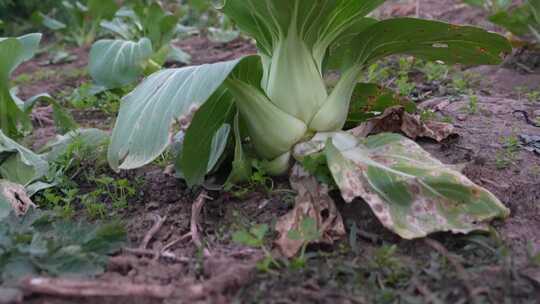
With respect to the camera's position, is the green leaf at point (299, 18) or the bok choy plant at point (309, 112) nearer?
the bok choy plant at point (309, 112)

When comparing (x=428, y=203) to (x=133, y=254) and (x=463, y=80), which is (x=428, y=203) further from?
(x=463, y=80)

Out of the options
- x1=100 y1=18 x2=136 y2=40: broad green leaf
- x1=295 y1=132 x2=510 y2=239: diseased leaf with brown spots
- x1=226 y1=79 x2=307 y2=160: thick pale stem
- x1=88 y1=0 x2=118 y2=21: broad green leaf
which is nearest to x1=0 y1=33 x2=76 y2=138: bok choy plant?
x1=226 y1=79 x2=307 y2=160: thick pale stem

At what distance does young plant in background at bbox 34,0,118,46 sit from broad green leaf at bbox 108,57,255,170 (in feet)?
12.3

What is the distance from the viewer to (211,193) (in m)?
1.89

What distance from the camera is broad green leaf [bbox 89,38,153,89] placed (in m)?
3.01

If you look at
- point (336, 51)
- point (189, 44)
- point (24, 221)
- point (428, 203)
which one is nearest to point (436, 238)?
point (428, 203)

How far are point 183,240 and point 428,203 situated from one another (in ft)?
2.22

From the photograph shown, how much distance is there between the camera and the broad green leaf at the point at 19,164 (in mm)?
2045

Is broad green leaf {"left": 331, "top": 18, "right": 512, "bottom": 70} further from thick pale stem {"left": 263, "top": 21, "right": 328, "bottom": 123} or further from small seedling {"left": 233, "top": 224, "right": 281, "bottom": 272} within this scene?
small seedling {"left": 233, "top": 224, "right": 281, "bottom": 272}

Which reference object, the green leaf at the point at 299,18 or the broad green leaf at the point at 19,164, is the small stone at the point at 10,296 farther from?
the green leaf at the point at 299,18

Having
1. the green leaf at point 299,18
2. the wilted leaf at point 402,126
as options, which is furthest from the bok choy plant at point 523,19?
the green leaf at point 299,18

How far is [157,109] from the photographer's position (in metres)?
1.67

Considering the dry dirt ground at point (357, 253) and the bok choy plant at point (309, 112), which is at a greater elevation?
the bok choy plant at point (309, 112)

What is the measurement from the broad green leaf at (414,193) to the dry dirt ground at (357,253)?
0.15 ft
